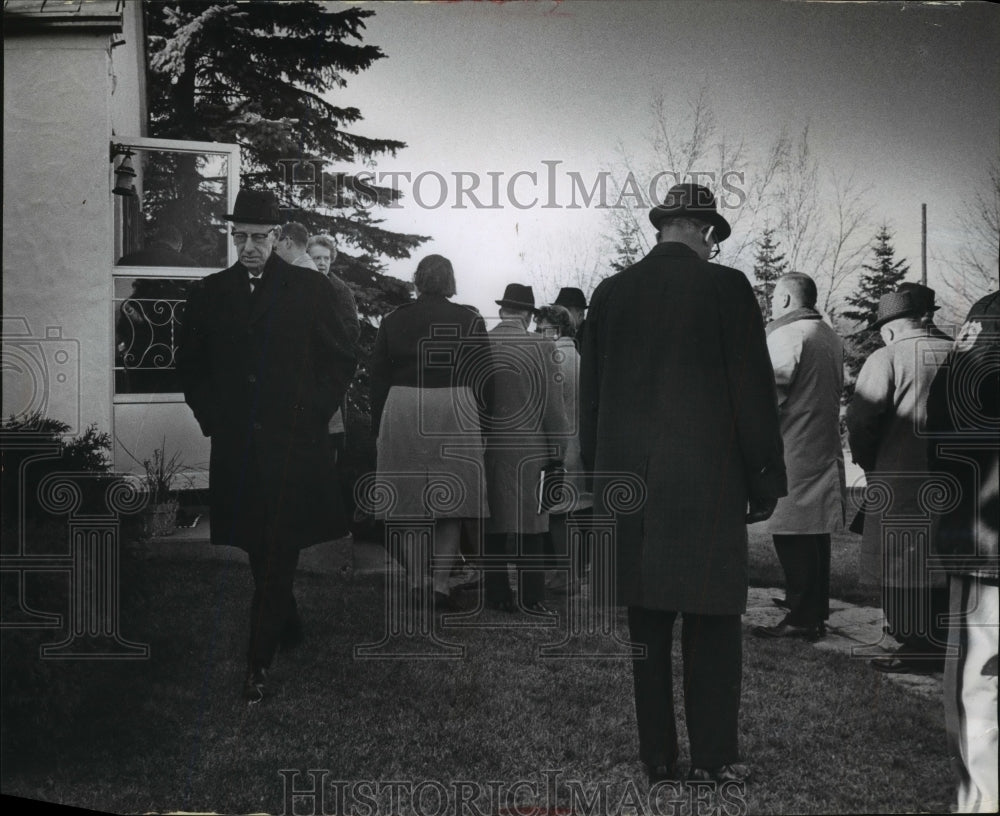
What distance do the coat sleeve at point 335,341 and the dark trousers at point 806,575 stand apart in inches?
69.7

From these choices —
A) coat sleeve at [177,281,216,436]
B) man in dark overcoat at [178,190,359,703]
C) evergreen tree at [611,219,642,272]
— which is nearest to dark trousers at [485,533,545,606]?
man in dark overcoat at [178,190,359,703]

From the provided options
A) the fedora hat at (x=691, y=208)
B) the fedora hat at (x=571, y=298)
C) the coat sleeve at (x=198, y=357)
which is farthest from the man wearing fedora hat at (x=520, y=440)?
the coat sleeve at (x=198, y=357)

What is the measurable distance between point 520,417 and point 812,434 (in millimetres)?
1165

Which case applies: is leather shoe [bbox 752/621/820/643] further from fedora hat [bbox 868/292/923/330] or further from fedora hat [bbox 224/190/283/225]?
fedora hat [bbox 224/190/283/225]

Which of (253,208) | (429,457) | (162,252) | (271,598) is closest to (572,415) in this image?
(429,457)

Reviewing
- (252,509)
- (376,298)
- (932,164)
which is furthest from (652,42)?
(252,509)

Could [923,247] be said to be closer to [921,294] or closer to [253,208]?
[921,294]

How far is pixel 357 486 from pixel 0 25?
2183mm

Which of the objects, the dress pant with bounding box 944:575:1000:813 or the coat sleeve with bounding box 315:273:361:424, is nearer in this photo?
the dress pant with bounding box 944:575:1000:813

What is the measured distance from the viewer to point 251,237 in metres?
3.61

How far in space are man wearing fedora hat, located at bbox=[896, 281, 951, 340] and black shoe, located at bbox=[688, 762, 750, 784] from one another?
1756 mm

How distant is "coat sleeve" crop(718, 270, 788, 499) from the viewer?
313 centimetres

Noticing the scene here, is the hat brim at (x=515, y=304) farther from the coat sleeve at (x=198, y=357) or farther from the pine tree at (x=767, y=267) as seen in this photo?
the coat sleeve at (x=198, y=357)

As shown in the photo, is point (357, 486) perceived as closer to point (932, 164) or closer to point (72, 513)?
point (72, 513)
